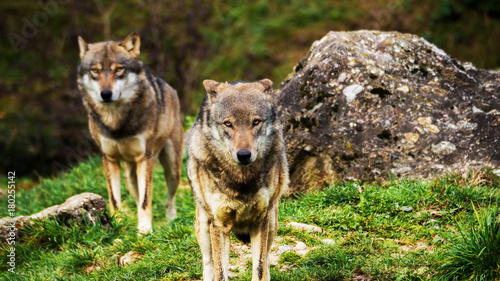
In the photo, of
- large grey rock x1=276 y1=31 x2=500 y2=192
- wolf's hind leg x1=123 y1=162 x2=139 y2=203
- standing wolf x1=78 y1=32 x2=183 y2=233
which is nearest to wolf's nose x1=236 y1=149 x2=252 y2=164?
large grey rock x1=276 y1=31 x2=500 y2=192

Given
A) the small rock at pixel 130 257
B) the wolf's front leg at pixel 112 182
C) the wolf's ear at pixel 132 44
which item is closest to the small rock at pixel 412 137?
the small rock at pixel 130 257

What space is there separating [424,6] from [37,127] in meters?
12.2

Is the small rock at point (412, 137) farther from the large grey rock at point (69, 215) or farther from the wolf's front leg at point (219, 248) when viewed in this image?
the large grey rock at point (69, 215)

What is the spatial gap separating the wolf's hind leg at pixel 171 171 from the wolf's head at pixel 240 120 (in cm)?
327

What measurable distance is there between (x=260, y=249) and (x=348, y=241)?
107 centimetres

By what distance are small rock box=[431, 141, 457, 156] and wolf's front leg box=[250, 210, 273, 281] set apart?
2347 mm

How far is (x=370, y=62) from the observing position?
5.72 meters

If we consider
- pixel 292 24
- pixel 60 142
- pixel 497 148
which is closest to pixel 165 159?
pixel 497 148

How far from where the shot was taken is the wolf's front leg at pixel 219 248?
3752 millimetres

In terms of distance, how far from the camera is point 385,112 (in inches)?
215

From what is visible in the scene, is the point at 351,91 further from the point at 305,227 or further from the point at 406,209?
the point at 305,227

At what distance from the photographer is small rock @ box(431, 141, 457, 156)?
5152 mm

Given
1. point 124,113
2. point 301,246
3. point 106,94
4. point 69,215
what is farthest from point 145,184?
point 301,246

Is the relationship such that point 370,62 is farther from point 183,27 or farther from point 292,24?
point 292,24
